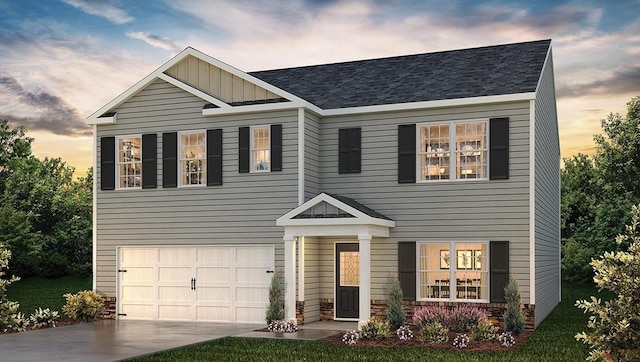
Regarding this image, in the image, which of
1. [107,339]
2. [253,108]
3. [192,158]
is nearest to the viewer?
[107,339]

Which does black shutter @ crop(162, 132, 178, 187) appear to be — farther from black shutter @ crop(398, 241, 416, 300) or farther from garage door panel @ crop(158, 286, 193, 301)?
black shutter @ crop(398, 241, 416, 300)

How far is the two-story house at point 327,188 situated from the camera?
59.4 feet

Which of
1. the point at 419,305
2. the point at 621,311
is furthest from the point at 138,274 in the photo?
the point at 621,311

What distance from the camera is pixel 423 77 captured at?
20.6m

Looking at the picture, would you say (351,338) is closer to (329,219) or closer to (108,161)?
(329,219)

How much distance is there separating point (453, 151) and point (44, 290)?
20.6m

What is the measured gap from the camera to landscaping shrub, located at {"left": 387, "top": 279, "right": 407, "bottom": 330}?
17.4 meters

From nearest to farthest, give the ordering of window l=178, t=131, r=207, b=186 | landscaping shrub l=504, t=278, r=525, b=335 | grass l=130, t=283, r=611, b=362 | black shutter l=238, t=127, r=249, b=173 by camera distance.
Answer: grass l=130, t=283, r=611, b=362, landscaping shrub l=504, t=278, r=525, b=335, black shutter l=238, t=127, r=249, b=173, window l=178, t=131, r=207, b=186

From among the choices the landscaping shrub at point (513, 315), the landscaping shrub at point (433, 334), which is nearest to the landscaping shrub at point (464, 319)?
the landscaping shrub at point (513, 315)

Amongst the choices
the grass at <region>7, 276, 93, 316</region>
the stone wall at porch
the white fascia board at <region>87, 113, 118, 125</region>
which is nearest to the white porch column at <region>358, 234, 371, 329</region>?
the stone wall at porch

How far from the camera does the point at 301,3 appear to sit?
890 inches

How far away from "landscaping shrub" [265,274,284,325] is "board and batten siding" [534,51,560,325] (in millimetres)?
6104

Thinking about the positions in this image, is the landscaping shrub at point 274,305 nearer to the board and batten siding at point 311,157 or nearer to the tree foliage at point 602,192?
the board and batten siding at point 311,157

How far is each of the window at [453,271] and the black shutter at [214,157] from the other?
5497mm
